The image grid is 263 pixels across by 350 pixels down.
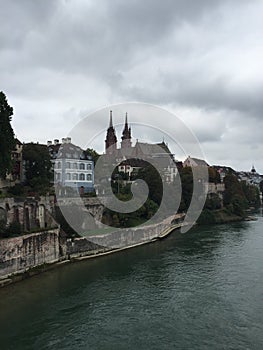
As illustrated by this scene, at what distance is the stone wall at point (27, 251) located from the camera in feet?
63.3

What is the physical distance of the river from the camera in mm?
13070

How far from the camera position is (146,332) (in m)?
13.6

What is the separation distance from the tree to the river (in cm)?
734

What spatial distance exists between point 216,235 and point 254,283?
1646 centimetres

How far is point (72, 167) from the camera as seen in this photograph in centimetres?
3819

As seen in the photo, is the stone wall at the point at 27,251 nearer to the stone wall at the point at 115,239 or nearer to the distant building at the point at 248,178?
the stone wall at the point at 115,239

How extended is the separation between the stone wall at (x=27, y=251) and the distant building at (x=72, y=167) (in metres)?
14.3

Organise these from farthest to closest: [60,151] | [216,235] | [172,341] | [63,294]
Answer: [60,151], [216,235], [63,294], [172,341]

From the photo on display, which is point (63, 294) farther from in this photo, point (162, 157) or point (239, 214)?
point (162, 157)

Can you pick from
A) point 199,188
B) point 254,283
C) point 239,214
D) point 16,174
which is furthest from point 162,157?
point 254,283

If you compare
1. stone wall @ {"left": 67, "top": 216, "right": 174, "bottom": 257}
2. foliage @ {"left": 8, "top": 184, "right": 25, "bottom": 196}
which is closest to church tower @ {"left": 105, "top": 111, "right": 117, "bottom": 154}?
stone wall @ {"left": 67, "top": 216, "right": 174, "bottom": 257}

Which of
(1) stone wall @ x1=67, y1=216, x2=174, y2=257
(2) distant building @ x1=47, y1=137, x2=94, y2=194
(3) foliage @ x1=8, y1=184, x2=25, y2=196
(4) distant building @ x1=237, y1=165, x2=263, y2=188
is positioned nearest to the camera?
(1) stone wall @ x1=67, y1=216, x2=174, y2=257

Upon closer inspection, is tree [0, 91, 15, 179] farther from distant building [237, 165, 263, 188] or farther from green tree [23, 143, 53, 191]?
distant building [237, 165, 263, 188]

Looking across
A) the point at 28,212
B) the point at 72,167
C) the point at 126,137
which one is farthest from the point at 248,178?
the point at 28,212
